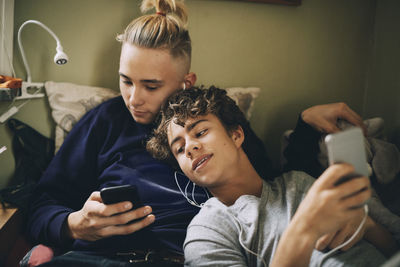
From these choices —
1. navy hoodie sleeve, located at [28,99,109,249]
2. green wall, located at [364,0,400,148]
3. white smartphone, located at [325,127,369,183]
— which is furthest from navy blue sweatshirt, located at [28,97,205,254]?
green wall, located at [364,0,400,148]

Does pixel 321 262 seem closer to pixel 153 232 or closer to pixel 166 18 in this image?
pixel 153 232

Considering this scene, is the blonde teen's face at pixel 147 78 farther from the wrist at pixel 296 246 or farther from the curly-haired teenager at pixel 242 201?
the wrist at pixel 296 246

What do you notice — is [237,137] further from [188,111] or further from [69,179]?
[69,179]

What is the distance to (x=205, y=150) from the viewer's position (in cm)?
98

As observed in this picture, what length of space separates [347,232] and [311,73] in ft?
3.77

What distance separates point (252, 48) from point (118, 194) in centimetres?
114

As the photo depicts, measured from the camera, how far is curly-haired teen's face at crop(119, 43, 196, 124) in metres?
1.16

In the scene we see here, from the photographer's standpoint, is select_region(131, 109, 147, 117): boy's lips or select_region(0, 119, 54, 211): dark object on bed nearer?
select_region(131, 109, 147, 117): boy's lips

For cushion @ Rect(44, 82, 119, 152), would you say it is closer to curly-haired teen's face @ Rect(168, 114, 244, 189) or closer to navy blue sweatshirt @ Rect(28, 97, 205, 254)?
navy blue sweatshirt @ Rect(28, 97, 205, 254)

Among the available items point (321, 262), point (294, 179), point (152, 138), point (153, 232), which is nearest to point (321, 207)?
point (321, 262)

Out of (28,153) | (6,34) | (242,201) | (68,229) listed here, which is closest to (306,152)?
(242,201)

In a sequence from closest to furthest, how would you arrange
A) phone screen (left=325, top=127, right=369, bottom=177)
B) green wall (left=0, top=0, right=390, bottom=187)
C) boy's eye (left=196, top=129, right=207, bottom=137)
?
phone screen (left=325, top=127, right=369, bottom=177)
boy's eye (left=196, top=129, right=207, bottom=137)
green wall (left=0, top=0, right=390, bottom=187)

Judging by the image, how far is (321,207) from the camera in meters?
0.64

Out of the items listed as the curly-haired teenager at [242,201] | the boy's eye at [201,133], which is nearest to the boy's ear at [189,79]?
the curly-haired teenager at [242,201]
